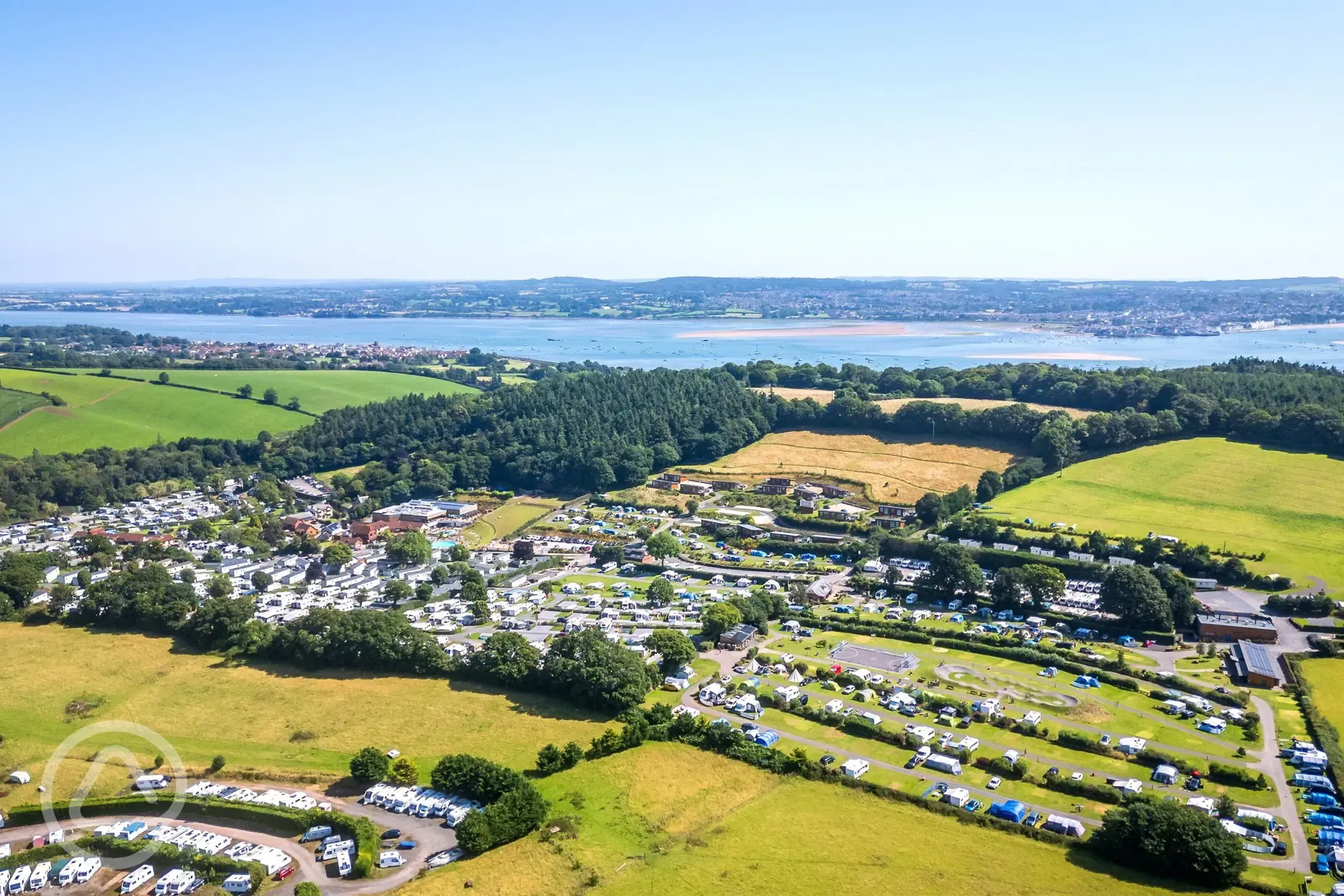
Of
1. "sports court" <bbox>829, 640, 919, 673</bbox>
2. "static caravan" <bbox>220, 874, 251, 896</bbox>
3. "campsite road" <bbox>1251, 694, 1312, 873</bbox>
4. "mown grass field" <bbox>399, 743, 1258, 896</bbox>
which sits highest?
"campsite road" <bbox>1251, 694, 1312, 873</bbox>

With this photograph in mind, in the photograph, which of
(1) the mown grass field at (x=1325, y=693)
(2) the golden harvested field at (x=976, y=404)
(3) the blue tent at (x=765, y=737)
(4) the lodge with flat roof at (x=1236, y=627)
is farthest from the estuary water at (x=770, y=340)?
(3) the blue tent at (x=765, y=737)

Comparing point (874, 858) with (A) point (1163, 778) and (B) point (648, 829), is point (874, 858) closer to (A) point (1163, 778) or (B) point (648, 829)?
(B) point (648, 829)

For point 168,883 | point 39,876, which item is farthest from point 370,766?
point 39,876

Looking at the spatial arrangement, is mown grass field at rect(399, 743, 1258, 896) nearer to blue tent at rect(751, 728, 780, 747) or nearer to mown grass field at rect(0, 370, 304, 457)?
blue tent at rect(751, 728, 780, 747)

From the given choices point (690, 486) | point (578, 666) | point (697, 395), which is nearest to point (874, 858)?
point (578, 666)

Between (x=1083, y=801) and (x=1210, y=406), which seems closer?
(x=1083, y=801)

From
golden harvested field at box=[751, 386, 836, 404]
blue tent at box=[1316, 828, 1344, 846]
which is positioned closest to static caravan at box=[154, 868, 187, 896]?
→ blue tent at box=[1316, 828, 1344, 846]

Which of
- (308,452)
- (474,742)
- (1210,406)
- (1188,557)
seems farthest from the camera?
(308,452)
